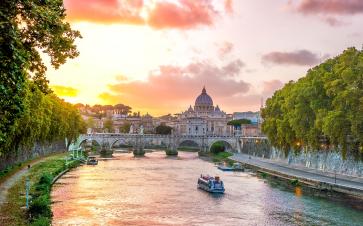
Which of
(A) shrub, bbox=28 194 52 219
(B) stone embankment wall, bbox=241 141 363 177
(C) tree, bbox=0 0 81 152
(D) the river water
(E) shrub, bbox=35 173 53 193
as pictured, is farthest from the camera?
(B) stone embankment wall, bbox=241 141 363 177

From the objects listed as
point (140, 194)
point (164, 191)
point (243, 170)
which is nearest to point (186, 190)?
point (164, 191)

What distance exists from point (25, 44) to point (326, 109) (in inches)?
1708

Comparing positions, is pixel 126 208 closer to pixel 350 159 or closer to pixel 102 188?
pixel 102 188

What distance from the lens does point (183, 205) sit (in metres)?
42.8

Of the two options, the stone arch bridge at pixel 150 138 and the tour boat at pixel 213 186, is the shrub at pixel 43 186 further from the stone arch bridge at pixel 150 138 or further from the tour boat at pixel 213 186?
the stone arch bridge at pixel 150 138

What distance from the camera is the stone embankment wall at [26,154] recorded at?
Result: 56194 mm

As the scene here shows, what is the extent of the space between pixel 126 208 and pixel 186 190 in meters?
14.3

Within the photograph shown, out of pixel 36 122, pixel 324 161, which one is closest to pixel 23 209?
pixel 36 122

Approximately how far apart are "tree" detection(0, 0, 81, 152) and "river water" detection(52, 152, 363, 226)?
14097 millimetres

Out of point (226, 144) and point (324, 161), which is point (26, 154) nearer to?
point (324, 161)

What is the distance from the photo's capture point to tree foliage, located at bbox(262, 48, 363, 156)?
48.6 m

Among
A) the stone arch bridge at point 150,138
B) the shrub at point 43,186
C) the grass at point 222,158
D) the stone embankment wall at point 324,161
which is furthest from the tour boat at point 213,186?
the stone arch bridge at point 150,138

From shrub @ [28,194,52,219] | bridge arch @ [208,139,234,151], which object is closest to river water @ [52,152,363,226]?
shrub @ [28,194,52,219]

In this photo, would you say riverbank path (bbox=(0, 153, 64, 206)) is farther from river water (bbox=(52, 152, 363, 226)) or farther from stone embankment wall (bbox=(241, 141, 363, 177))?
stone embankment wall (bbox=(241, 141, 363, 177))
